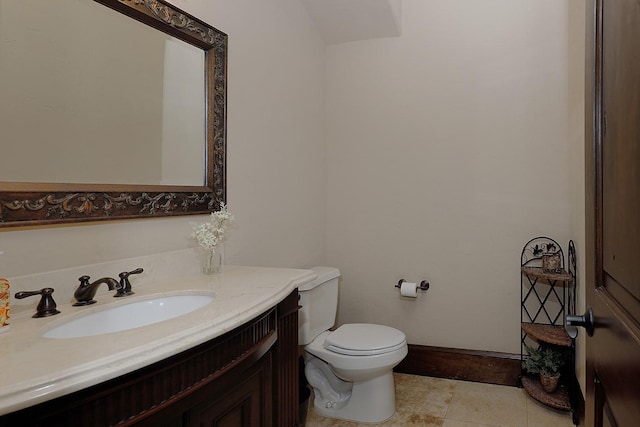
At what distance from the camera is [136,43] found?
4.86ft

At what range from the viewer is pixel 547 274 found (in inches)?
91.4

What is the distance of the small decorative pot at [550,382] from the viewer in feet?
7.60

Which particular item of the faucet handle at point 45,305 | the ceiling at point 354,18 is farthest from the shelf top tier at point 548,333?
the faucet handle at point 45,305

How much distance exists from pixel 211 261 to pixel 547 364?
6.34 feet

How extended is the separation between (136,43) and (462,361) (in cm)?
250

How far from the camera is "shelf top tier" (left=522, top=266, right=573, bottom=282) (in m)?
2.27

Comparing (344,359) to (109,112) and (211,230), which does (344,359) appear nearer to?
(211,230)

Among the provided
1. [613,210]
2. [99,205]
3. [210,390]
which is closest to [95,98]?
[99,205]

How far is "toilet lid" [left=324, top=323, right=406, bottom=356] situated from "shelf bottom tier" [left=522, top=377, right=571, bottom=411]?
2.68ft

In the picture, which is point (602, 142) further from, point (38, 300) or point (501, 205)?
point (501, 205)

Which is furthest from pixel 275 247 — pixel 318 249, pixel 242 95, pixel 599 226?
pixel 599 226

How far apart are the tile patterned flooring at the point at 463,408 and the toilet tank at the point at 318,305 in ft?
1.59

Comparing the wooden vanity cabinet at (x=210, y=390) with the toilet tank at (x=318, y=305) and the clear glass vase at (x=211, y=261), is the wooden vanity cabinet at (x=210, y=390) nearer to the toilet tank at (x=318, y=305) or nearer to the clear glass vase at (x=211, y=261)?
the clear glass vase at (x=211, y=261)

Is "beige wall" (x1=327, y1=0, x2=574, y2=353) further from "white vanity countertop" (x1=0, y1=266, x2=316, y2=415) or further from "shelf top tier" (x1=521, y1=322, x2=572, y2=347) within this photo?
"white vanity countertop" (x1=0, y1=266, x2=316, y2=415)
